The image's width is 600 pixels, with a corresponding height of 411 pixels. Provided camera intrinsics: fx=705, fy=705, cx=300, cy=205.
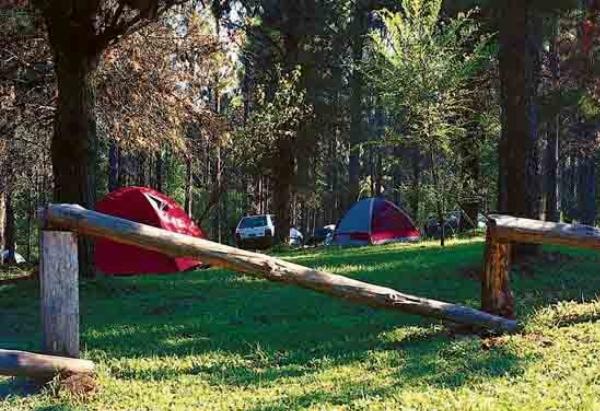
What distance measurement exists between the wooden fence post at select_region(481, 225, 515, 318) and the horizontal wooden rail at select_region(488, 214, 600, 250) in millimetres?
78

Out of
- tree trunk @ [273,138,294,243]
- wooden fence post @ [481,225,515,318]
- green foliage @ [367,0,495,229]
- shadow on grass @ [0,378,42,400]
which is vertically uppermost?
green foliage @ [367,0,495,229]

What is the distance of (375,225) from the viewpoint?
2066cm

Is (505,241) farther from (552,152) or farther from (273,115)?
(552,152)

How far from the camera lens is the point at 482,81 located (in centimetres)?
2161

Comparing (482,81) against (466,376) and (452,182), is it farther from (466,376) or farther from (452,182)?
(466,376)

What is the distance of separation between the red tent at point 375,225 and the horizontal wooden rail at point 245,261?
14.2 metres

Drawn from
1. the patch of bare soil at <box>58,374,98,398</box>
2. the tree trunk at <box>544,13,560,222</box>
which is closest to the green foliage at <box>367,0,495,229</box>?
the tree trunk at <box>544,13,560,222</box>

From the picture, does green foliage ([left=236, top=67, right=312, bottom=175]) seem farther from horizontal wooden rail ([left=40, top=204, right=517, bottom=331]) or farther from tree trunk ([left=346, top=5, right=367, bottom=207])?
horizontal wooden rail ([left=40, top=204, right=517, bottom=331])

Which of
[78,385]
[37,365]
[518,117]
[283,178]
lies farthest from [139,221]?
[283,178]

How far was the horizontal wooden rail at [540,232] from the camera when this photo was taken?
6066 millimetres

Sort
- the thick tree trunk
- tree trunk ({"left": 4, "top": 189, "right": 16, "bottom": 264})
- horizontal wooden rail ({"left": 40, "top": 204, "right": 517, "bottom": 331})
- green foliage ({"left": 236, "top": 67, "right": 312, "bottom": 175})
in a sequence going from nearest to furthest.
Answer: horizontal wooden rail ({"left": 40, "top": 204, "right": 517, "bottom": 331}) < the thick tree trunk < green foliage ({"left": 236, "top": 67, "right": 312, "bottom": 175}) < tree trunk ({"left": 4, "top": 189, "right": 16, "bottom": 264})

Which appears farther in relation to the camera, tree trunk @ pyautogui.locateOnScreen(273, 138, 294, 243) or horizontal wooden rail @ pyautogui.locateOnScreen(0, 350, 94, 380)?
tree trunk @ pyautogui.locateOnScreen(273, 138, 294, 243)

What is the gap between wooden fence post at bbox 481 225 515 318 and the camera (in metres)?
6.14

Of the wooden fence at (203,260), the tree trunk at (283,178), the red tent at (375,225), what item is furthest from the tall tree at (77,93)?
the tree trunk at (283,178)
